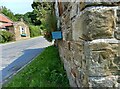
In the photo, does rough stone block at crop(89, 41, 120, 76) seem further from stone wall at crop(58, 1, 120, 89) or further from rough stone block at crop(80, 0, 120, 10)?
rough stone block at crop(80, 0, 120, 10)

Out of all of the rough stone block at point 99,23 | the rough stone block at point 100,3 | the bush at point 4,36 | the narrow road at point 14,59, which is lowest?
the narrow road at point 14,59

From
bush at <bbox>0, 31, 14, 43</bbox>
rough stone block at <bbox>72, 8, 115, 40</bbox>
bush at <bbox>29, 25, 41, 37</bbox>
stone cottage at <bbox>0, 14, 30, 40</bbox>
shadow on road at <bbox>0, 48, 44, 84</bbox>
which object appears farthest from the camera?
bush at <bbox>29, 25, 41, 37</bbox>

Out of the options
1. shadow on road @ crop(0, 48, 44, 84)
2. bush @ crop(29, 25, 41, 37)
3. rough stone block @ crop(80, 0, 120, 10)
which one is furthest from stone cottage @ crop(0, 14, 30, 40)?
rough stone block @ crop(80, 0, 120, 10)

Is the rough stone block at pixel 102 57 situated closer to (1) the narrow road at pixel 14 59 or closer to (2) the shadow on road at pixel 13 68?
(2) the shadow on road at pixel 13 68

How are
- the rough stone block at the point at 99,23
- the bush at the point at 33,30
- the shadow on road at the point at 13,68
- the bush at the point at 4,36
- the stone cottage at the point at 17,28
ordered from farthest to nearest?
the bush at the point at 33,30 < the stone cottage at the point at 17,28 < the bush at the point at 4,36 < the shadow on road at the point at 13,68 < the rough stone block at the point at 99,23

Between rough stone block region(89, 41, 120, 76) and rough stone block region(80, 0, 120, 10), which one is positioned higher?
rough stone block region(80, 0, 120, 10)

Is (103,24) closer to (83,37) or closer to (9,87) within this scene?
(83,37)

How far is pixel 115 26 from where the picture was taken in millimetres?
1905

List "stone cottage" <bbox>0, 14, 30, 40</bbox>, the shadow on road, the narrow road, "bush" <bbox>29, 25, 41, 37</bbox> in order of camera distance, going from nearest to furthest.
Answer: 1. the shadow on road
2. the narrow road
3. "stone cottage" <bbox>0, 14, 30, 40</bbox>
4. "bush" <bbox>29, 25, 41, 37</bbox>

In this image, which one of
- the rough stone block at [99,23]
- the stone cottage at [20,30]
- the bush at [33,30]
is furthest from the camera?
the bush at [33,30]

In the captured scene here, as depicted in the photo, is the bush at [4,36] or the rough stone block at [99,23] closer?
the rough stone block at [99,23]

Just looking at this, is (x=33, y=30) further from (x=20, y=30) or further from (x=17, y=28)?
(x=17, y=28)

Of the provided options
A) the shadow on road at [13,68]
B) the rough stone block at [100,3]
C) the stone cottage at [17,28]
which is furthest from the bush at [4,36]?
the rough stone block at [100,3]

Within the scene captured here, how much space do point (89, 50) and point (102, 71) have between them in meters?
0.24
